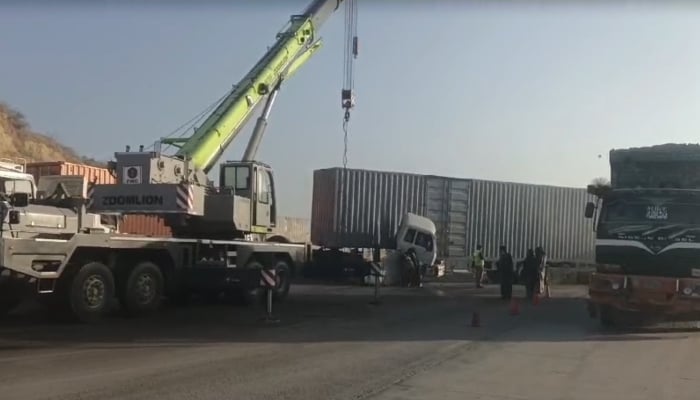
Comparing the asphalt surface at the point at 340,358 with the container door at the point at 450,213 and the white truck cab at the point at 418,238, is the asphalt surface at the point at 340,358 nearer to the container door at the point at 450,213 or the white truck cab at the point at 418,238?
the white truck cab at the point at 418,238

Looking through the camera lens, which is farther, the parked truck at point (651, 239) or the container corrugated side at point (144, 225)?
the container corrugated side at point (144, 225)

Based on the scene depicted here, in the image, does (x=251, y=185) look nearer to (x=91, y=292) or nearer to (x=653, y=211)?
(x=91, y=292)

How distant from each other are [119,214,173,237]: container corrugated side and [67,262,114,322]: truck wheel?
129 centimetres

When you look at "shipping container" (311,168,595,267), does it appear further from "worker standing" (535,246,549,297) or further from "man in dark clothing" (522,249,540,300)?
"man in dark clothing" (522,249,540,300)

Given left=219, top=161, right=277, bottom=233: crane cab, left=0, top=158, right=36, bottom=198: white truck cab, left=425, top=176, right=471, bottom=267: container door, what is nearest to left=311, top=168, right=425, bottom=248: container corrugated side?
left=425, top=176, right=471, bottom=267: container door

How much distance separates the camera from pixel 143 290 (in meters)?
15.5

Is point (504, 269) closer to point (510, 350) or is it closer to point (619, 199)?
point (619, 199)

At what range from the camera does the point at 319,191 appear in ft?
102

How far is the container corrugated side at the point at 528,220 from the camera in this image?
33.5 meters

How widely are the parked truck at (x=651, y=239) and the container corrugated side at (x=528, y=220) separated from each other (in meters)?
16.8

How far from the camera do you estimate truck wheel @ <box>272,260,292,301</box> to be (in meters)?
20.1

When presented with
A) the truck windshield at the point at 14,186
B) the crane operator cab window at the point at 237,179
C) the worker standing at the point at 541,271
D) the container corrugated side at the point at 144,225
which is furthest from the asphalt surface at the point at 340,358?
the worker standing at the point at 541,271

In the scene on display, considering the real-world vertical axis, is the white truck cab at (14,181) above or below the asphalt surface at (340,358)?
above

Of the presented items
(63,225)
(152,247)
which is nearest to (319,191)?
(152,247)
